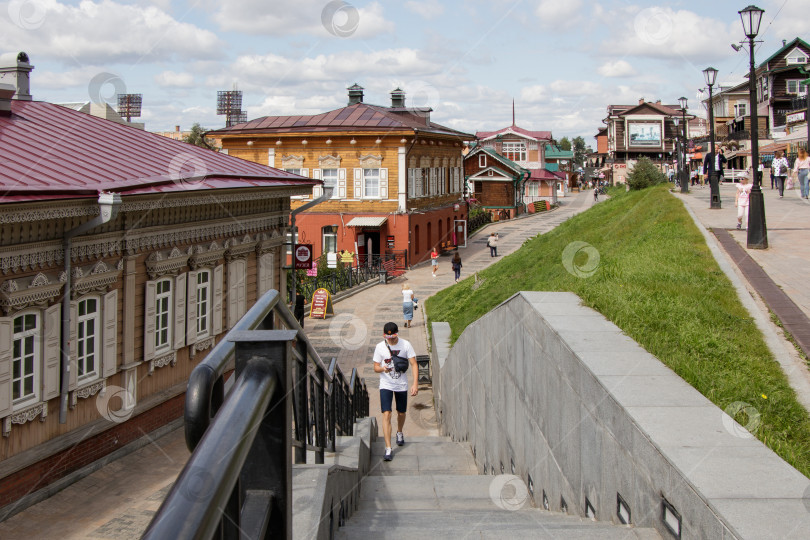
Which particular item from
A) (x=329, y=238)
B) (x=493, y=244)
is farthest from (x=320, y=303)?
(x=493, y=244)

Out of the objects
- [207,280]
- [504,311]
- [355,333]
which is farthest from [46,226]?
[355,333]

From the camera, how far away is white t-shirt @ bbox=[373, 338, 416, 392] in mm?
9383

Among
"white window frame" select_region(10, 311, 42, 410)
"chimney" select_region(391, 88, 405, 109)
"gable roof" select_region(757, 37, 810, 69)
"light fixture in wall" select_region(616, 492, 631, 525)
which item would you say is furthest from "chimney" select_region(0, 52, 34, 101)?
"gable roof" select_region(757, 37, 810, 69)

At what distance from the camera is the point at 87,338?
1184cm

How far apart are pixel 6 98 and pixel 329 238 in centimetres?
2809

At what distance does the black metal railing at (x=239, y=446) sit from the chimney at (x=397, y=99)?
157ft

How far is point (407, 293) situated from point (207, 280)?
1054 cm

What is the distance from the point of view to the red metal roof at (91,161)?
1067 centimetres

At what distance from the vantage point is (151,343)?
13.5 metres

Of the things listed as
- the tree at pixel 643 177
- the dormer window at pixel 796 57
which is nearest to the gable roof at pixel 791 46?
the dormer window at pixel 796 57

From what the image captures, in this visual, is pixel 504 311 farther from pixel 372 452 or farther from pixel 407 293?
pixel 407 293

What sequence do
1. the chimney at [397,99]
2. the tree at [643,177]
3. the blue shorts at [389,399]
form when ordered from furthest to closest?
the chimney at [397,99], the tree at [643,177], the blue shorts at [389,399]

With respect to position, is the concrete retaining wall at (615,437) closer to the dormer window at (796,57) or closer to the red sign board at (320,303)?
the red sign board at (320,303)

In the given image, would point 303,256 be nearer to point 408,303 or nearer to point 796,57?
point 408,303
